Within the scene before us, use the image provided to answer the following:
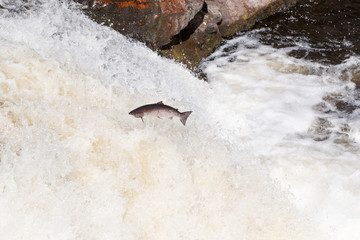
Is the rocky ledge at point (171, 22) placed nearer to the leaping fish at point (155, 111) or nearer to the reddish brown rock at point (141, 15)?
the reddish brown rock at point (141, 15)

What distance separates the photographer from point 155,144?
122 inches

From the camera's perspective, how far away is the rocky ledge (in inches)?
180

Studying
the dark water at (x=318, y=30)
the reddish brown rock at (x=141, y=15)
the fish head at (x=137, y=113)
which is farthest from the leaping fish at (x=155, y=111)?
the dark water at (x=318, y=30)

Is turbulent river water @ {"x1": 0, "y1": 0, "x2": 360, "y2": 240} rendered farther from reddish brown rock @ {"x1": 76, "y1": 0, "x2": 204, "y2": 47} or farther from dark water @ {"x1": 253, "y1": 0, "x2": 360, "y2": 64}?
dark water @ {"x1": 253, "y1": 0, "x2": 360, "y2": 64}

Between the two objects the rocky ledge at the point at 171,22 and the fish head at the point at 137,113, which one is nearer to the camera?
the fish head at the point at 137,113

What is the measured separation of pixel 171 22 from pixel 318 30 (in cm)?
257

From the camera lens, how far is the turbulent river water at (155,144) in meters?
→ 2.77

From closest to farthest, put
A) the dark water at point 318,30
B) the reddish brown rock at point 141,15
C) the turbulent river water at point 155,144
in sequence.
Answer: the turbulent river water at point 155,144, the reddish brown rock at point 141,15, the dark water at point 318,30

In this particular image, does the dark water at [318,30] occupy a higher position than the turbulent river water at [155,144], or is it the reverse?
the dark water at [318,30]

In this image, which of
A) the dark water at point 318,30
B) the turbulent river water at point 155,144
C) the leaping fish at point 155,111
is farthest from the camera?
the dark water at point 318,30

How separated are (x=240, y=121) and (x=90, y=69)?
1.69 meters

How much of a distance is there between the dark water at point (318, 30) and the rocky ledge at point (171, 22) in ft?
2.84

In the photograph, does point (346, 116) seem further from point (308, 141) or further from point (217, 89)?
point (217, 89)

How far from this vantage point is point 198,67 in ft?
17.1
